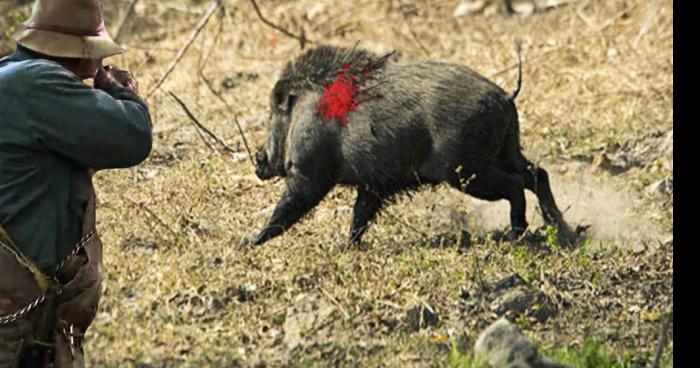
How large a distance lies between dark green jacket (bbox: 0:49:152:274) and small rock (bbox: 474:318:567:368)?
6.21 feet

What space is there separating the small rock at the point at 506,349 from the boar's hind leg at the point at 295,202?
9.15 ft

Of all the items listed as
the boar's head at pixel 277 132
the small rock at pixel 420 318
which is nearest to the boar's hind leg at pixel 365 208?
the boar's head at pixel 277 132

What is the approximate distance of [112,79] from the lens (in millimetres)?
4645

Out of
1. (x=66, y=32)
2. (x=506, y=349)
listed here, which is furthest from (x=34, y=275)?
(x=506, y=349)

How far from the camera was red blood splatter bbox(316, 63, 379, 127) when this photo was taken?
8391mm

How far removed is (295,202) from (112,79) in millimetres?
3857

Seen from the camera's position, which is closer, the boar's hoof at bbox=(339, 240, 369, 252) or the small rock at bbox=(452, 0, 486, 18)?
the boar's hoof at bbox=(339, 240, 369, 252)

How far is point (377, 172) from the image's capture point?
8.33m

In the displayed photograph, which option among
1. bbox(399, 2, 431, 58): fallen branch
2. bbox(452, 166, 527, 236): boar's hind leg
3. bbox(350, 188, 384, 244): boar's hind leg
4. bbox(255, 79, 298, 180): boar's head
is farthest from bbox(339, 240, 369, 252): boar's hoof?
bbox(399, 2, 431, 58): fallen branch

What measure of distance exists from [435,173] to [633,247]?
139cm

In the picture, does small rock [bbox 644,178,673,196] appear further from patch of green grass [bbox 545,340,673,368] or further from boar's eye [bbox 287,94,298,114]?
patch of green grass [bbox 545,340,673,368]

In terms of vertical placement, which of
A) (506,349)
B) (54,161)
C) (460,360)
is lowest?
(460,360)

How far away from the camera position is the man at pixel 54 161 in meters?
4.38

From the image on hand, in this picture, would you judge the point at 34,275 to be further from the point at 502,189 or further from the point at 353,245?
the point at 502,189
